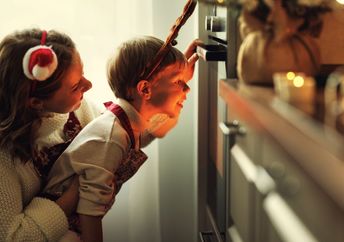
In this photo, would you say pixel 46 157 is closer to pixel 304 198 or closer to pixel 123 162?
pixel 123 162

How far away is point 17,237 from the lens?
1119 millimetres

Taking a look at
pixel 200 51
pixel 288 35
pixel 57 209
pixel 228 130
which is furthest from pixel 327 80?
pixel 57 209

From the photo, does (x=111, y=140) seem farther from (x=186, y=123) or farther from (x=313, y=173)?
(x=313, y=173)

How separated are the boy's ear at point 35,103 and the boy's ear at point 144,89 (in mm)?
240

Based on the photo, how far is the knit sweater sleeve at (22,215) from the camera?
3.63 feet

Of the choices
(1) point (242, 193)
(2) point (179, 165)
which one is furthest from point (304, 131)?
(2) point (179, 165)

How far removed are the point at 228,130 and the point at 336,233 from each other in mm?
505

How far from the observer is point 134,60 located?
4.16 ft

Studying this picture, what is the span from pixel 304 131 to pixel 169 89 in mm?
801

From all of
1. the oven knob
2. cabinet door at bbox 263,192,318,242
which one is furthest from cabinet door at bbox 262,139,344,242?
the oven knob

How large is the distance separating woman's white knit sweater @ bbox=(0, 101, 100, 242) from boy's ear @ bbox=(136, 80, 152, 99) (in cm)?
32

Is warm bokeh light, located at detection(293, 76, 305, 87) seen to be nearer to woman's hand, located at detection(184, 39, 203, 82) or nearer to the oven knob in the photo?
the oven knob

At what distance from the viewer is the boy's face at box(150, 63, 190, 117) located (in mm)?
1295

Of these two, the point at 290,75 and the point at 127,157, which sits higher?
the point at 290,75
